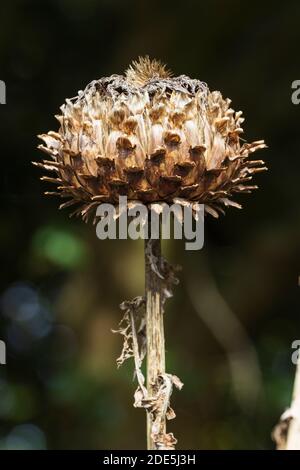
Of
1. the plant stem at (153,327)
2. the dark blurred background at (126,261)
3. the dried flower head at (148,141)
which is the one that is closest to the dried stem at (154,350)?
the plant stem at (153,327)

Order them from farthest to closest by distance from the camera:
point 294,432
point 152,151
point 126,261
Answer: point 126,261, point 152,151, point 294,432

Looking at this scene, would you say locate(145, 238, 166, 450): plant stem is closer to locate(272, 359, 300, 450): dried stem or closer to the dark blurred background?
locate(272, 359, 300, 450): dried stem

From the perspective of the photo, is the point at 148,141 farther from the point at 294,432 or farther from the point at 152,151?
the point at 294,432

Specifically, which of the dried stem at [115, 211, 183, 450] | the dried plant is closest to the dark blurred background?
the dried stem at [115, 211, 183, 450]

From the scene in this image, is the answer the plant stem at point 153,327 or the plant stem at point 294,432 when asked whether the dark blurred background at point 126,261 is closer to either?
the plant stem at point 153,327

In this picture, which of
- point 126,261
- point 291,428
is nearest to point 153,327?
point 291,428

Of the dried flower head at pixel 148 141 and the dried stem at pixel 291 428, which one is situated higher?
the dried flower head at pixel 148 141
